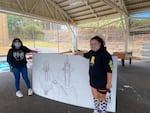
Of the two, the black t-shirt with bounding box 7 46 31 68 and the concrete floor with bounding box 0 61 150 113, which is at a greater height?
the black t-shirt with bounding box 7 46 31 68

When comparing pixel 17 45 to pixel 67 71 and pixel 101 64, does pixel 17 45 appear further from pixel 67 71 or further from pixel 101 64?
pixel 101 64

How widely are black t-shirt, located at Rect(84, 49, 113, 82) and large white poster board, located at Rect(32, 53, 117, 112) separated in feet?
2.16

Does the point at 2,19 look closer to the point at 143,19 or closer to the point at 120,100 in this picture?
the point at 143,19

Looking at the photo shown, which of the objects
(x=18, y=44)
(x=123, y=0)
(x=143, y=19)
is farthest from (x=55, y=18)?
(x=18, y=44)

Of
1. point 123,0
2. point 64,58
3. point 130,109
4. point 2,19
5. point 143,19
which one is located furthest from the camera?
point 2,19

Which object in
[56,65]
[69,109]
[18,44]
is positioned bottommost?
[69,109]

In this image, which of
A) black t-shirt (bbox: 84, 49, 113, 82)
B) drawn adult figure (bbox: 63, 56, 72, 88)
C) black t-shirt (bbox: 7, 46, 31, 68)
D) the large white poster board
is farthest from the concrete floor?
black t-shirt (bbox: 84, 49, 113, 82)

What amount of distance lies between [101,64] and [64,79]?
131 centimetres

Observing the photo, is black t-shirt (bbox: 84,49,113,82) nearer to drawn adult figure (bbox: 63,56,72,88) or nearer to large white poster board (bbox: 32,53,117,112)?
large white poster board (bbox: 32,53,117,112)

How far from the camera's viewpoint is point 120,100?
134 inches

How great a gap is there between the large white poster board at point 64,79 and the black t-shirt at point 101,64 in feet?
2.16

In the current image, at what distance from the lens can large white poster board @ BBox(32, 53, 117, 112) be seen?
2986 mm

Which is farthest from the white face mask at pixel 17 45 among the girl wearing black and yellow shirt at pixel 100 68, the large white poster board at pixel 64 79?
the girl wearing black and yellow shirt at pixel 100 68

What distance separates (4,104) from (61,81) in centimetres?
121
